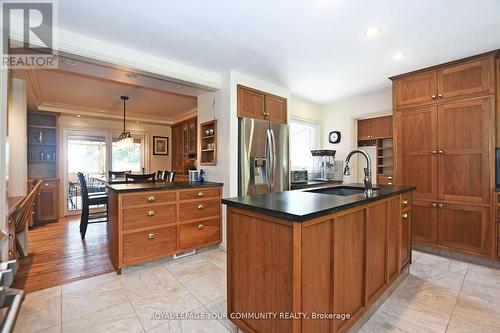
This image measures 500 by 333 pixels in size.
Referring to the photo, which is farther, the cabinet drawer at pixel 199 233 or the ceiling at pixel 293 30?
the cabinet drawer at pixel 199 233

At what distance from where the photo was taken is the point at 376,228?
179cm

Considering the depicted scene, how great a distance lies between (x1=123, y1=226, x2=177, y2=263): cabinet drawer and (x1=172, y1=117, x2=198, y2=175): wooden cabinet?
2935mm

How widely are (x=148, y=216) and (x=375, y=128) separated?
4079mm

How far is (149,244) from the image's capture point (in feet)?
8.71

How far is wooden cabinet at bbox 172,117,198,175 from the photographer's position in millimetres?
5562

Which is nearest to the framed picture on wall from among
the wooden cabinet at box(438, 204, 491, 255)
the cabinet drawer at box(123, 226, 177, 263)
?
the cabinet drawer at box(123, 226, 177, 263)

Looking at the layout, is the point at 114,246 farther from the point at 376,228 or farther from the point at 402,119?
the point at 402,119

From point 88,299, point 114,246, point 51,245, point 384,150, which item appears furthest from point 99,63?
point 384,150

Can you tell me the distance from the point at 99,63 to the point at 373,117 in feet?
13.9

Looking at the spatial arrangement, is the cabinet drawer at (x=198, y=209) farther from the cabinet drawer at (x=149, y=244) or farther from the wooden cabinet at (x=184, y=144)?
the wooden cabinet at (x=184, y=144)

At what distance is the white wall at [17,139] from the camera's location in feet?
10.9

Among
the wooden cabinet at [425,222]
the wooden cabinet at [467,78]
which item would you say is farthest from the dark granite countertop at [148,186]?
the wooden cabinet at [467,78]

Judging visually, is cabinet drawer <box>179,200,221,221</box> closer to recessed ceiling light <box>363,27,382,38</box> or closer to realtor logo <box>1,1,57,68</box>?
realtor logo <box>1,1,57,68</box>

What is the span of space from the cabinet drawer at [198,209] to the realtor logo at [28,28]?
199 cm
